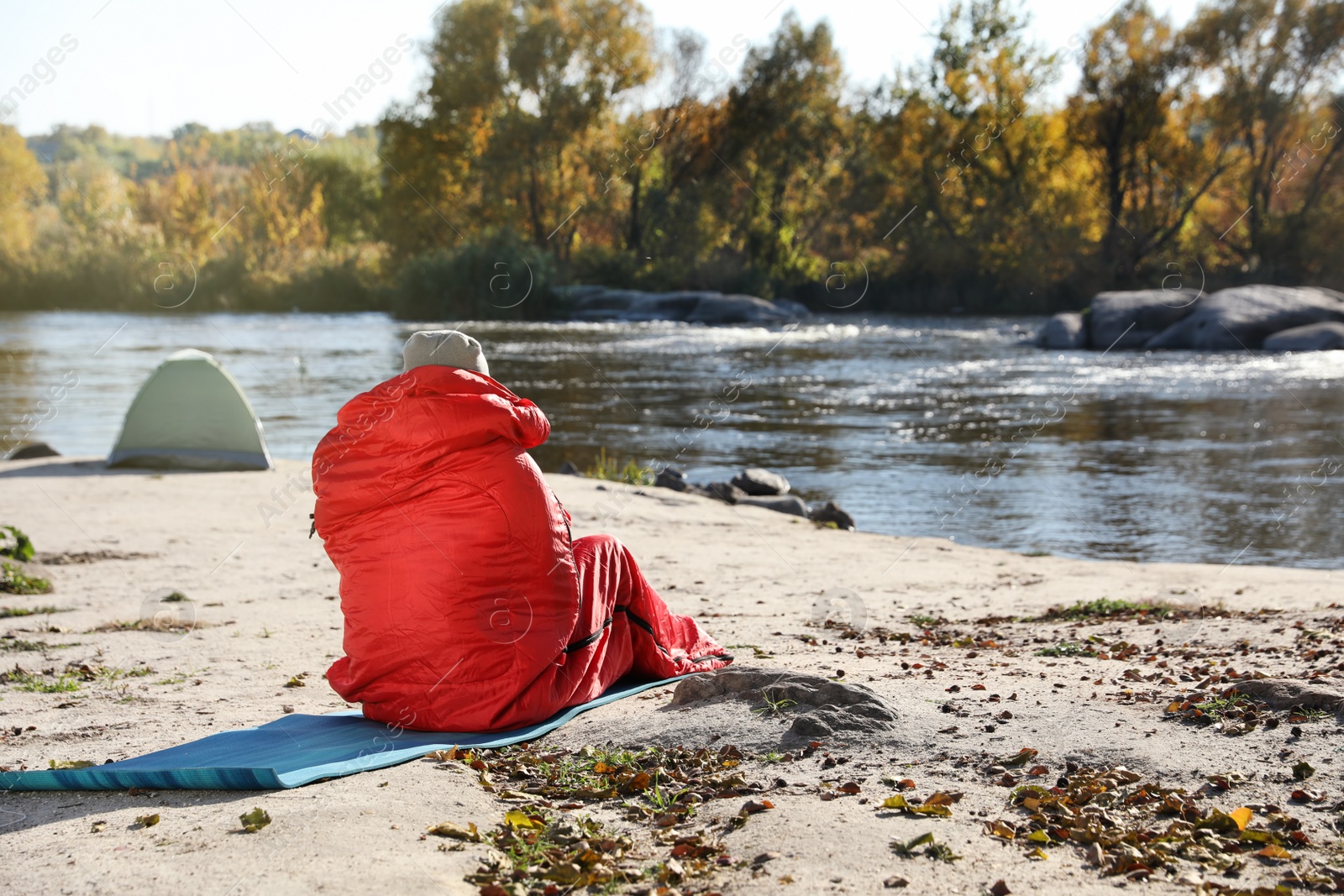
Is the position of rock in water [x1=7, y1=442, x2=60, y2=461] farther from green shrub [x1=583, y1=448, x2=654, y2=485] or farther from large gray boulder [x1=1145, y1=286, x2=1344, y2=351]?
large gray boulder [x1=1145, y1=286, x2=1344, y2=351]

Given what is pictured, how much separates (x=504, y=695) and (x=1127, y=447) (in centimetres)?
1298

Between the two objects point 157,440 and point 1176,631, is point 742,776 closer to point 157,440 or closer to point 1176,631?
point 1176,631

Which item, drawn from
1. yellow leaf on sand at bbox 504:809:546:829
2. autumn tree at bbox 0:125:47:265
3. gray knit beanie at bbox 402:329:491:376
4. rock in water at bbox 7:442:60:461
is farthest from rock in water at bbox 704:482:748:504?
autumn tree at bbox 0:125:47:265

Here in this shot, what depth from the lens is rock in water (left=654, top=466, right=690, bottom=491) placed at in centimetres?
1275

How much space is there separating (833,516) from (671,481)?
220cm

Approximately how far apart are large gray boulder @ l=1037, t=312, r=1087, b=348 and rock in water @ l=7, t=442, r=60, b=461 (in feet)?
76.8

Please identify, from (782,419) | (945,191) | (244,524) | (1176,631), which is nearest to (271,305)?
(945,191)

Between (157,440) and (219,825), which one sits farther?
(157,440)

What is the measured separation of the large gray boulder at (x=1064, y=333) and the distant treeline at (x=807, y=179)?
11.3m

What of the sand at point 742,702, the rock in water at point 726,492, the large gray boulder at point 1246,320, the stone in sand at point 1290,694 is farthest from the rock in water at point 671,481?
the large gray boulder at point 1246,320

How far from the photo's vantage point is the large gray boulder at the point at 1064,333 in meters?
29.1

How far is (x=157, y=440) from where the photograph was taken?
535 inches

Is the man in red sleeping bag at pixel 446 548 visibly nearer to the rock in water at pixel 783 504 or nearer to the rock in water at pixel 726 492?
the rock in water at pixel 783 504

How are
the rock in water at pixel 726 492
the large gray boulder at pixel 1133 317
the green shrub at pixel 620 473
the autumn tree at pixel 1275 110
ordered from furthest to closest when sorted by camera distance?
the autumn tree at pixel 1275 110
the large gray boulder at pixel 1133 317
the green shrub at pixel 620 473
the rock in water at pixel 726 492
